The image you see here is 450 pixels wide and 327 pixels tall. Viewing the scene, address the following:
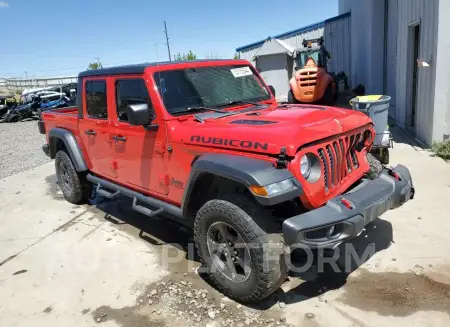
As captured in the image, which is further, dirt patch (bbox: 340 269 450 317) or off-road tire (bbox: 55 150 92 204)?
off-road tire (bbox: 55 150 92 204)

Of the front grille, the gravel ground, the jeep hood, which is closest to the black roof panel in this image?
the jeep hood

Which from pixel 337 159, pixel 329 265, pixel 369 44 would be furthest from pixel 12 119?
pixel 337 159

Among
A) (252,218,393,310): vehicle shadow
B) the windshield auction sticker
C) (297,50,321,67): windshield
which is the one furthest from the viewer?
(297,50,321,67): windshield

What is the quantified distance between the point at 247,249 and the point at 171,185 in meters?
1.15

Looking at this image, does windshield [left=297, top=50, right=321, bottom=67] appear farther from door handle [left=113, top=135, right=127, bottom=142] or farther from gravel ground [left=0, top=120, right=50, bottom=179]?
door handle [left=113, top=135, right=127, bottom=142]

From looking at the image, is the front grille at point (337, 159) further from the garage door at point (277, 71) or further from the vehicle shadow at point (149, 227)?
the garage door at point (277, 71)

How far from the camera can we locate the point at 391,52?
11.1 m

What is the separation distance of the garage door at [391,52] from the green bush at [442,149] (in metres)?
3.36

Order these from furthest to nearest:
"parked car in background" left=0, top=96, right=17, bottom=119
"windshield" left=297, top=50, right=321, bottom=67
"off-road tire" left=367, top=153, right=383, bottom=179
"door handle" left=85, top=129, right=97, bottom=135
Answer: "parked car in background" left=0, top=96, right=17, bottom=119, "windshield" left=297, top=50, right=321, bottom=67, "door handle" left=85, top=129, right=97, bottom=135, "off-road tire" left=367, top=153, right=383, bottom=179

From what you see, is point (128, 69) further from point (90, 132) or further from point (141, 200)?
point (141, 200)

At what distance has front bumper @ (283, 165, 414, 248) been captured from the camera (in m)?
2.79

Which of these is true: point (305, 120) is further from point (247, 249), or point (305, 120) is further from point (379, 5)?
point (379, 5)

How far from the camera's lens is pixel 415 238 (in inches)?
164

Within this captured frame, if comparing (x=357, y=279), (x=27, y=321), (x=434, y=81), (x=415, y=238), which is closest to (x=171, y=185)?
(x=27, y=321)
